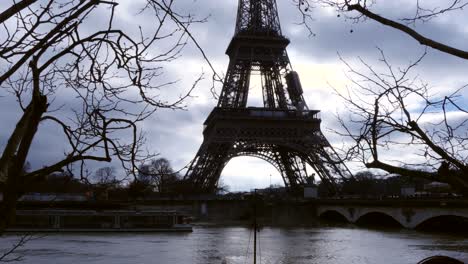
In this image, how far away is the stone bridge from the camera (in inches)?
1489

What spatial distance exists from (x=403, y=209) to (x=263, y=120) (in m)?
18.7

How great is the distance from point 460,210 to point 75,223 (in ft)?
94.5

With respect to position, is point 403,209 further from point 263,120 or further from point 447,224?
point 263,120

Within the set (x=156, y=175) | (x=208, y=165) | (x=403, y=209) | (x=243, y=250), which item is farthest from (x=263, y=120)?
(x=156, y=175)

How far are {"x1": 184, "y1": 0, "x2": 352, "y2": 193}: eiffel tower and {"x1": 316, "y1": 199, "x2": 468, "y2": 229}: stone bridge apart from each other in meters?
4.48

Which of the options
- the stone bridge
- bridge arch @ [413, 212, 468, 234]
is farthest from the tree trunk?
bridge arch @ [413, 212, 468, 234]

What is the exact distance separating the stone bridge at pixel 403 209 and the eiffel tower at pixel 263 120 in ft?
14.7

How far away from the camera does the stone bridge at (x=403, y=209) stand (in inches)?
1489

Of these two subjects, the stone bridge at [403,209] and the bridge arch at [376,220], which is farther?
the bridge arch at [376,220]

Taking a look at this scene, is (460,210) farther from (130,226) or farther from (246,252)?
(130,226)

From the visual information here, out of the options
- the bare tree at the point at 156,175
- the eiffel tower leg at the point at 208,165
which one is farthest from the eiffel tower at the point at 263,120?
the bare tree at the point at 156,175

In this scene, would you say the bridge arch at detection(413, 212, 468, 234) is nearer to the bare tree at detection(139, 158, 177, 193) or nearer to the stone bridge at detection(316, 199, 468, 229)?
the stone bridge at detection(316, 199, 468, 229)

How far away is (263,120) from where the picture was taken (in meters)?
59.3

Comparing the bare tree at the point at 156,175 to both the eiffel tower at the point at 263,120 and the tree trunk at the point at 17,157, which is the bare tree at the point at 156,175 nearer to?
the tree trunk at the point at 17,157
